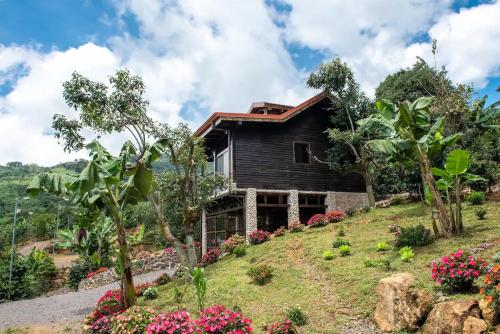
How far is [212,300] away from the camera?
1357 cm

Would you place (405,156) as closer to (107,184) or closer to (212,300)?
(212,300)

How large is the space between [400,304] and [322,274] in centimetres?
528

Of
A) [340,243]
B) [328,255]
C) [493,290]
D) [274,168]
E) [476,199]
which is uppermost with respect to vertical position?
[274,168]

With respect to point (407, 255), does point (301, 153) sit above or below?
above

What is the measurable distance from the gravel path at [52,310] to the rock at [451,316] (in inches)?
490

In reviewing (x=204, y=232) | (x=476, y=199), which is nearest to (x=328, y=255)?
(x=476, y=199)

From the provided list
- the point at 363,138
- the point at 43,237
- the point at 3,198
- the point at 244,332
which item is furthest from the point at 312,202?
the point at 3,198

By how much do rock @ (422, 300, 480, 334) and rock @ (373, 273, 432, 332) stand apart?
493mm

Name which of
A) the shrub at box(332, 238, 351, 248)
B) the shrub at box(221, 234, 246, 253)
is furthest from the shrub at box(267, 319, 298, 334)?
the shrub at box(221, 234, 246, 253)

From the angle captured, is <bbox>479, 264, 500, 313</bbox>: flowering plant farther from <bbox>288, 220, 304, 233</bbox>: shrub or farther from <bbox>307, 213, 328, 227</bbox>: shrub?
<bbox>307, 213, 328, 227</bbox>: shrub

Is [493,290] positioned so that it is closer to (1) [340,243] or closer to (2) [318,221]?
(1) [340,243]

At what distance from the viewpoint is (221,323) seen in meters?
8.23

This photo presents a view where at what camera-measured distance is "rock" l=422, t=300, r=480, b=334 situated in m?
7.29

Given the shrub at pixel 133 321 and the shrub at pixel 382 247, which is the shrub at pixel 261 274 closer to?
the shrub at pixel 382 247
